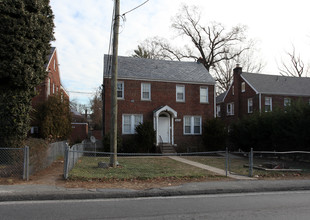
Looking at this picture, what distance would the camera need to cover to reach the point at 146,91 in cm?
2328

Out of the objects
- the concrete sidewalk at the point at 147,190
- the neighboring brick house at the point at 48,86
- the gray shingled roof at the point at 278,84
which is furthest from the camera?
the gray shingled roof at the point at 278,84

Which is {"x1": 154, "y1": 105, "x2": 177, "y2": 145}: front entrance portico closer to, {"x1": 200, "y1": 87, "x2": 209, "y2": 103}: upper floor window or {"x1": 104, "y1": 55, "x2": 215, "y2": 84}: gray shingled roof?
{"x1": 104, "y1": 55, "x2": 215, "y2": 84}: gray shingled roof

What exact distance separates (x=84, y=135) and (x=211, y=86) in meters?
19.3

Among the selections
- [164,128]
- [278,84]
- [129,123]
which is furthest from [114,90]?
[278,84]

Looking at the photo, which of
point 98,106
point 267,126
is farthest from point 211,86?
point 98,106

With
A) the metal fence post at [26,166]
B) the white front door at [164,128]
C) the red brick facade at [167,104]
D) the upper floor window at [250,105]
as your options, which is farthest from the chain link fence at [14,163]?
the upper floor window at [250,105]

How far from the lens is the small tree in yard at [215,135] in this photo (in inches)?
909

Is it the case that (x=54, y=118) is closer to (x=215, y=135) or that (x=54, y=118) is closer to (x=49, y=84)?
(x=49, y=84)

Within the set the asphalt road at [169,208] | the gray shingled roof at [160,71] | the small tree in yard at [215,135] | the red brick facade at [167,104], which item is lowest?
the asphalt road at [169,208]

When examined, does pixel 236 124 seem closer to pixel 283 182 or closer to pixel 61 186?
pixel 283 182

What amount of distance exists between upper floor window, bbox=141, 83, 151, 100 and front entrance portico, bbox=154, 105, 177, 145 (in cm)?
146

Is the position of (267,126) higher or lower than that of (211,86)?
lower

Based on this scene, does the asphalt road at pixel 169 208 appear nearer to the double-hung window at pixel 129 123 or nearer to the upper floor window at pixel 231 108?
the double-hung window at pixel 129 123

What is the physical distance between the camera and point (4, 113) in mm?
10711
